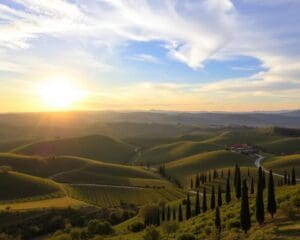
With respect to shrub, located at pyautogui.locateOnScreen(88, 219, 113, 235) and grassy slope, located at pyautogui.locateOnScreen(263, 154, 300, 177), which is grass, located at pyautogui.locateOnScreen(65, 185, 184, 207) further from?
grassy slope, located at pyautogui.locateOnScreen(263, 154, 300, 177)

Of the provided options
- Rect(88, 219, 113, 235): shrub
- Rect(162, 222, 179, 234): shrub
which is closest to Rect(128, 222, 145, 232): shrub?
Rect(88, 219, 113, 235): shrub

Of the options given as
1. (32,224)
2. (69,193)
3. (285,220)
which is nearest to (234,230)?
(285,220)

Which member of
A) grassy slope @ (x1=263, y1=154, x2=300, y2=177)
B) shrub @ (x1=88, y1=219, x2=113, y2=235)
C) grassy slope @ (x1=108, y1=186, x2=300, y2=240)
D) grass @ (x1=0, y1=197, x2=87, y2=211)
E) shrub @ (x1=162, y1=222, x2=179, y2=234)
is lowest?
grass @ (x1=0, y1=197, x2=87, y2=211)

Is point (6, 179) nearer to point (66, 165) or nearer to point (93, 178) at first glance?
point (93, 178)

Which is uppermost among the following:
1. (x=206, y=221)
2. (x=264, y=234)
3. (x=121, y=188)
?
(x=264, y=234)

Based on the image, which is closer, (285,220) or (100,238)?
(285,220)

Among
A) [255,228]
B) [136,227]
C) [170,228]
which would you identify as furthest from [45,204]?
[255,228]

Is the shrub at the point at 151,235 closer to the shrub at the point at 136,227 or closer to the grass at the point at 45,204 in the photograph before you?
the shrub at the point at 136,227
